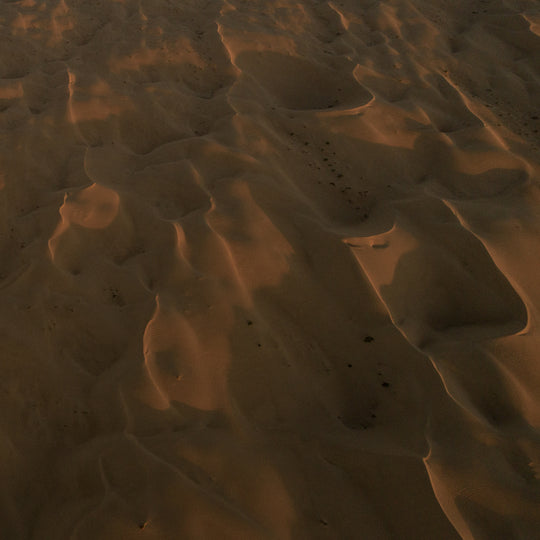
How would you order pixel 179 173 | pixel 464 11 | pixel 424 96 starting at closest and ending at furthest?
pixel 179 173 < pixel 424 96 < pixel 464 11

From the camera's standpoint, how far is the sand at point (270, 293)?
1.43 meters

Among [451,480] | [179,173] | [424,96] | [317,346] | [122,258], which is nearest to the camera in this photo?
[451,480]

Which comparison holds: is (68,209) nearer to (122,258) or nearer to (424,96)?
(122,258)

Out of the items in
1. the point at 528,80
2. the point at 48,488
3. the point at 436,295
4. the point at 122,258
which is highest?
the point at 528,80

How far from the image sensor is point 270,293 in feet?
6.33

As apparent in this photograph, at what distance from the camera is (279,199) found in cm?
225

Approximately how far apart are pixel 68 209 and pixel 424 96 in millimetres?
2205

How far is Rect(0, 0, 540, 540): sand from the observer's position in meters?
1.43

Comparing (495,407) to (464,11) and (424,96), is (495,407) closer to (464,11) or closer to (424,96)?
(424,96)

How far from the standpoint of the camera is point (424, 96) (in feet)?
9.64

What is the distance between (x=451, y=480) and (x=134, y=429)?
1.02 meters

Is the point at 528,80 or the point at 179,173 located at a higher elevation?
the point at 528,80

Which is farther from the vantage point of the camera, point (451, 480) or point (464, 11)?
point (464, 11)

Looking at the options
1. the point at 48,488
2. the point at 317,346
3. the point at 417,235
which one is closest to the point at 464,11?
the point at 417,235
